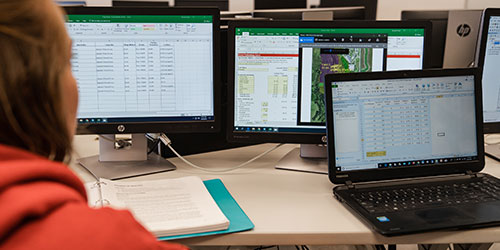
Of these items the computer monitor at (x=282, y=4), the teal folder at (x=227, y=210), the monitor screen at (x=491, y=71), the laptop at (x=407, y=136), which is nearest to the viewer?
the teal folder at (x=227, y=210)

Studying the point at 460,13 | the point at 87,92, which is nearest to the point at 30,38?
the point at 87,92

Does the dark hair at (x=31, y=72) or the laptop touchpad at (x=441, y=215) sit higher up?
the dark hair at (x=31, y=72)

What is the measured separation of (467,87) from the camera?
1.32 meters

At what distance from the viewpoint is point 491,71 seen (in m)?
1.60

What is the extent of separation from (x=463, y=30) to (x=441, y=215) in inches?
37.8

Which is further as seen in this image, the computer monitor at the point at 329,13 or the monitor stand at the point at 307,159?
the computer monitor at the point at 329,13

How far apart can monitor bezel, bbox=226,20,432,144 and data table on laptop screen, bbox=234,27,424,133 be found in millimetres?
11

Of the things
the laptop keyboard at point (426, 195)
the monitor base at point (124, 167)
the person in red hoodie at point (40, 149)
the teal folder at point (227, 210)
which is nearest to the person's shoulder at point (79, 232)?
the person in red hoodie at point (40, 149)

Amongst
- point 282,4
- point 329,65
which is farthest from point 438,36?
point 282,4

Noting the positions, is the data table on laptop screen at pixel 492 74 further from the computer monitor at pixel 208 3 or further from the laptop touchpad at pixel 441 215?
the computer monitor at pixel 208 3

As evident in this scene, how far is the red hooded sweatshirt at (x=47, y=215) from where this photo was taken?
0.46 meters

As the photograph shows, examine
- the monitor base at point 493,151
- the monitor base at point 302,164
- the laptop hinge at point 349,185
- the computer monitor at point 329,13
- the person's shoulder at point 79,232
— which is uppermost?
the computer monitor at point 329,13

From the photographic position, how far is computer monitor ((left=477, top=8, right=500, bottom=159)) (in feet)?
5.16

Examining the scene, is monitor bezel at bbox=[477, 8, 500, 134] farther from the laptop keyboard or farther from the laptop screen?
the laptop keyboard
